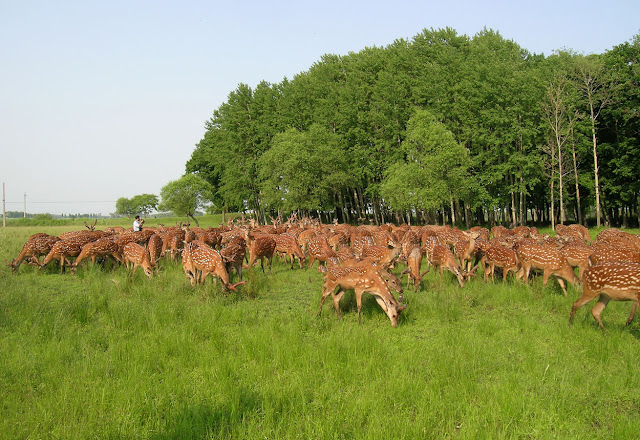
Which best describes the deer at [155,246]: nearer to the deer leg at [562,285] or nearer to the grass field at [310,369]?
the grass field at [310,369]

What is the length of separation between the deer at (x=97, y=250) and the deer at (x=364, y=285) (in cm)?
795

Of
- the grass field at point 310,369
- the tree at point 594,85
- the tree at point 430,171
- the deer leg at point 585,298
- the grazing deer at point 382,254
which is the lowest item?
the grass field at point 310,369

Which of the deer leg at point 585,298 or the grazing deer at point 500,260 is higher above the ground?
the grazing deer at point 500,260

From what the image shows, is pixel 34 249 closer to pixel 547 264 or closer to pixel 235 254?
pixel 235 254

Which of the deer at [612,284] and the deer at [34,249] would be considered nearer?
the deer at [612,284]

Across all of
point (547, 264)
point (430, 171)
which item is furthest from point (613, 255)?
point (430, 171)

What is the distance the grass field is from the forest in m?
22.7

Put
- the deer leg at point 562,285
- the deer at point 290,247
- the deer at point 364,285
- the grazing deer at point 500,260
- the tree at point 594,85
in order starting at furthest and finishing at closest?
1. the tree at point 594,85
2. the deer at point 290,247
3. the grazing deer at point 500,260
4. the deer leg at point 562,285
5. the deer at point 364,285

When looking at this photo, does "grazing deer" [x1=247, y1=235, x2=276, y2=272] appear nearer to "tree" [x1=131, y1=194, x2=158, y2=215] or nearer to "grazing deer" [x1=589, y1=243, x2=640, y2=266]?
"grazing deer" [x1=589, y1=243, x2=640, y2=266]

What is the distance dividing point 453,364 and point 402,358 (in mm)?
699

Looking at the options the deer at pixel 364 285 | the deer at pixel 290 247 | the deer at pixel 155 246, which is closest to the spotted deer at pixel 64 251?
the deer at pixel 155 246

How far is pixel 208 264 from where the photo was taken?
9.86 m

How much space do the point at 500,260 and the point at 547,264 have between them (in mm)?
1368

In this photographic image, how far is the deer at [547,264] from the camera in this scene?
9.51m
